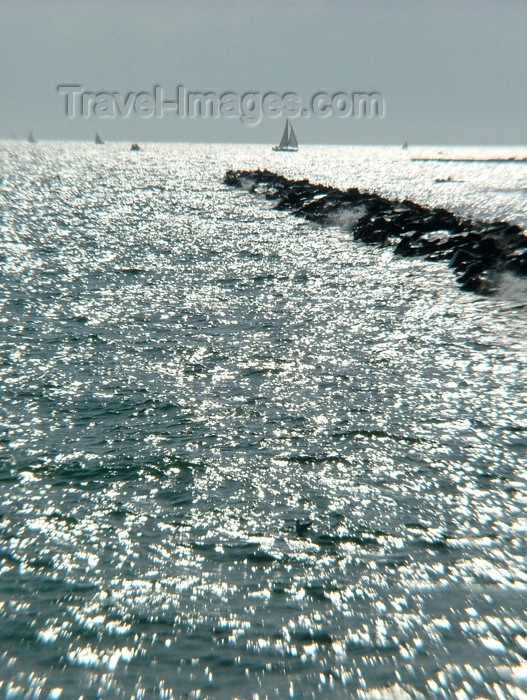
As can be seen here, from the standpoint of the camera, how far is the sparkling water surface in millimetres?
7508

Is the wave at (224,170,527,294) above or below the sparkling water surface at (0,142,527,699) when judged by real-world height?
above

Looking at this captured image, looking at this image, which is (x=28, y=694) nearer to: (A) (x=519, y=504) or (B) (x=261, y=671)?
(B) (x=261, y=671)

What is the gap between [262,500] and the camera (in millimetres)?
11094

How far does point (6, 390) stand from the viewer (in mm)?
16234

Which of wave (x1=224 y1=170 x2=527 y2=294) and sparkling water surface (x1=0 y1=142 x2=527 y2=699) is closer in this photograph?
sparkling water surface (x1=0 y1=142 x2=527 y2=699)

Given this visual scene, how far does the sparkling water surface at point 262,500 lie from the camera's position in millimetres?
7508

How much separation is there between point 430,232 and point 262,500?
37.3 m

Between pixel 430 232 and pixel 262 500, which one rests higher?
pixel 430 232

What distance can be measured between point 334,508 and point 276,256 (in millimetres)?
30303

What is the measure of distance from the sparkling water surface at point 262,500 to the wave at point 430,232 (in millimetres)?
5896

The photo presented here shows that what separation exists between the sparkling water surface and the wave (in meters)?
5.90

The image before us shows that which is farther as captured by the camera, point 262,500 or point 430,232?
point 430,232

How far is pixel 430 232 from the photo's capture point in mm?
45000

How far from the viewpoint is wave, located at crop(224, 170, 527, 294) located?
32.2 m
